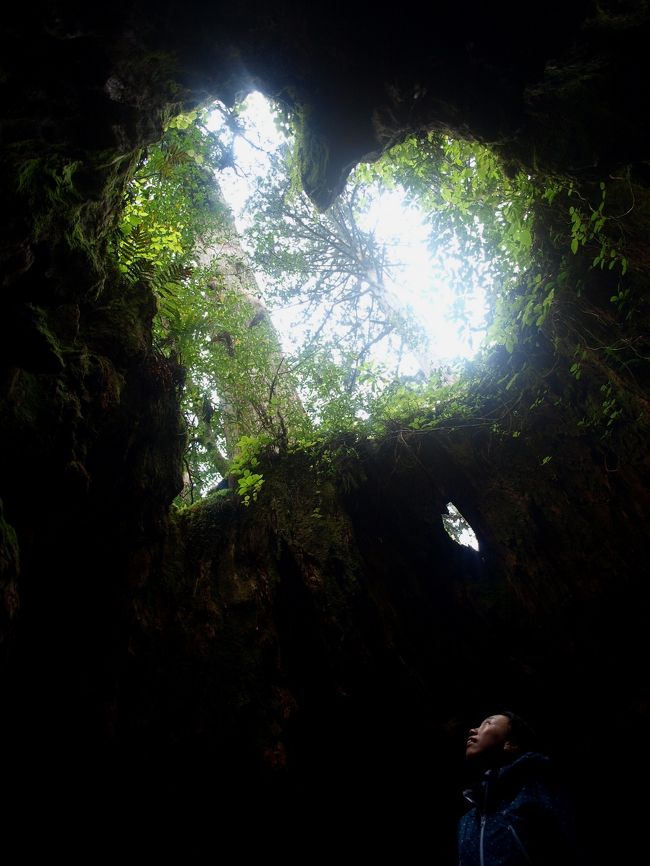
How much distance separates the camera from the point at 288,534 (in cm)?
585

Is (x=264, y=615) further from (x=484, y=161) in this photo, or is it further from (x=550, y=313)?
(x=484, y=161)

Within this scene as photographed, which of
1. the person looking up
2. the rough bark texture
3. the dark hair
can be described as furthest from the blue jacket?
the rough bark texture

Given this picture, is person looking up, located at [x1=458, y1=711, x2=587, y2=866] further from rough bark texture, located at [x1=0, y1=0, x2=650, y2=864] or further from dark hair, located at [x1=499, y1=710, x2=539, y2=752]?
rough bark texture, located at [x1=0, y1=0, x2=650, y2=864]

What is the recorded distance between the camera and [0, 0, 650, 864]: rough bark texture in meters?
3.01

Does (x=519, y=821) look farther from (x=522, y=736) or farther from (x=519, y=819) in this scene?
(x=522, y=736)

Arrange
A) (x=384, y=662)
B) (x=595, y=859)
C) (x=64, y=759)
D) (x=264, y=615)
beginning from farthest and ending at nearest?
(x=264, y=615)
(x=384, y=662)
(x=64, y=759)
(x=595, y=859)

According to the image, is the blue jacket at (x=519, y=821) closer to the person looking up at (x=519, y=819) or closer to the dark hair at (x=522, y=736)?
the person looking up at (x=519, y=819)

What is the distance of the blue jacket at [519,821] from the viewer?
7.72 feet

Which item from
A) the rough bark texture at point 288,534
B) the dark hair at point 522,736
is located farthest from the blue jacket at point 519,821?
the rough bark texture at point 288,534

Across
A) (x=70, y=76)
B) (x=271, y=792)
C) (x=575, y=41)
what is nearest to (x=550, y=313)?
(x=575, y=41)

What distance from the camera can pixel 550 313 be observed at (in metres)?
5.52

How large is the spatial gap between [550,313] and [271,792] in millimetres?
6769

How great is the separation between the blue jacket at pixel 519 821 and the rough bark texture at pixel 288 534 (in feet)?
2.07

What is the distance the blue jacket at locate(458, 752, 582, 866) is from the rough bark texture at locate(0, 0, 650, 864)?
63 cm
